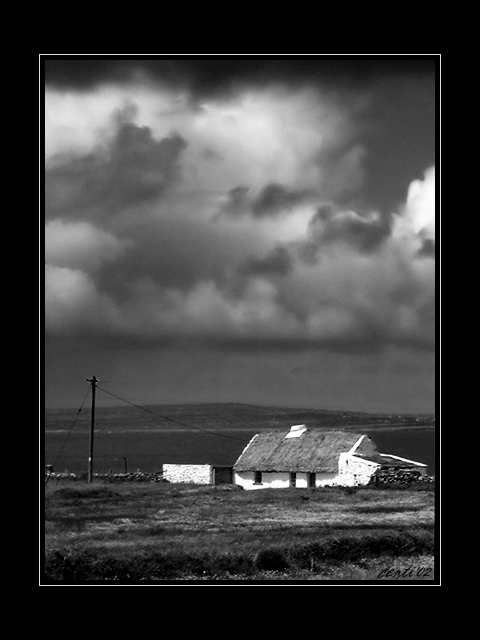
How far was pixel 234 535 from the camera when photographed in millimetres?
17328

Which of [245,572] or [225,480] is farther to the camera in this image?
[225,480]

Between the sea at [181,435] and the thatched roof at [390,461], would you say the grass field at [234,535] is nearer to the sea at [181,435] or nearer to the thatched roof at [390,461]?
the thatched roof at [390,461]

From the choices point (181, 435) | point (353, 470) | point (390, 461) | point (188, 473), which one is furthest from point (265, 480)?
point (181, 435)

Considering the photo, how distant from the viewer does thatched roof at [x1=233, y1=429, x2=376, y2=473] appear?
94.7 ft

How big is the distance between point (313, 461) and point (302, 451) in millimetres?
922

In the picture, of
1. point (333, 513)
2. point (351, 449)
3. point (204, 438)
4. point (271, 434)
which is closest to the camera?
point (333, 513)

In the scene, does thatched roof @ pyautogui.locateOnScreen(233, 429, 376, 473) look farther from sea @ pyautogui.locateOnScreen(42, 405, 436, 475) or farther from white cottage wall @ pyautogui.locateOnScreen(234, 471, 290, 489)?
sea @ pyautogui.locateOnScreen(42, 405, 436, 475)

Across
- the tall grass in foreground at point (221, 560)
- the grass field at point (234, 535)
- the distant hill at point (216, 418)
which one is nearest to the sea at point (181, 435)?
Result: the distant hill at point (216, 418)

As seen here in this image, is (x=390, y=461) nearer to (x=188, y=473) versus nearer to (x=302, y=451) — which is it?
(x=302, y=451)

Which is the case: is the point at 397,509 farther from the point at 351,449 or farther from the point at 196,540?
the point at 351,449

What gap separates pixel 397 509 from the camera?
2036cm

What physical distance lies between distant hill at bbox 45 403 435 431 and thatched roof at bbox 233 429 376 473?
8147 mm
